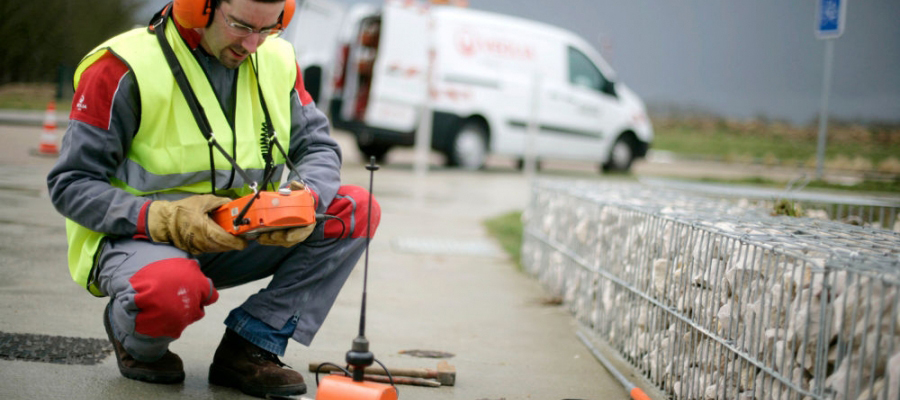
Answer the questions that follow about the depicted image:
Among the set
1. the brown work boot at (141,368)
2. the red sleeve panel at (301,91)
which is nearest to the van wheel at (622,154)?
the red sleeve panel at (301,91)

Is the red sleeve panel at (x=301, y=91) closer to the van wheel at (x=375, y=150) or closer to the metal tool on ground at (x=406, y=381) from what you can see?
the metal tool on ground at (x=406, y=381)

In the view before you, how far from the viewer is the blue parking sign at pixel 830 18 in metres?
10.1

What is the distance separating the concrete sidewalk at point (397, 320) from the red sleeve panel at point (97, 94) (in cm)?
94

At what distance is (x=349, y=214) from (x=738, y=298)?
140 cm

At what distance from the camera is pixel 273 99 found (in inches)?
137

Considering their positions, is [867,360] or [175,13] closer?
[867,360]

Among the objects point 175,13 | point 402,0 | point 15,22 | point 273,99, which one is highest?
point 402,0

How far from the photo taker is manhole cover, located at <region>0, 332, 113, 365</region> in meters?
3.63

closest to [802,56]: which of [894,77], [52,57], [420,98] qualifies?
[894,77]

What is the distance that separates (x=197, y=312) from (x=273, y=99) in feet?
2.81

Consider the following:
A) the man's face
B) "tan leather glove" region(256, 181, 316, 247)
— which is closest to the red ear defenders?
the man's face

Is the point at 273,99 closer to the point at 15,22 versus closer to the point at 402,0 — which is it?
the point at 15,22

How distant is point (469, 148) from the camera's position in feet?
50.4

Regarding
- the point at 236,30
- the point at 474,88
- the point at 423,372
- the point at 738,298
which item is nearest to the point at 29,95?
the point at 474,88
